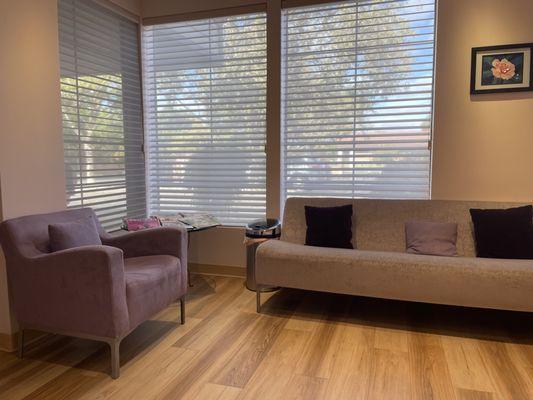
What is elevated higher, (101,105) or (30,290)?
(101,105)

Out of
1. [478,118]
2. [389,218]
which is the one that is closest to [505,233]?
[389,218]

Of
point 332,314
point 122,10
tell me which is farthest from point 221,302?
point 122,10

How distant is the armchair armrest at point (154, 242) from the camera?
2.70 m

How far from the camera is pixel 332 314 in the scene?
2957 millimetres

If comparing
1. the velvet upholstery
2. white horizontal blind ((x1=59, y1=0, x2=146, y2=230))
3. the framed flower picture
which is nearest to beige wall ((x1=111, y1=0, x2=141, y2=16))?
white horizontal blind ((x1=59, y1=0, x2=146, y2=230))

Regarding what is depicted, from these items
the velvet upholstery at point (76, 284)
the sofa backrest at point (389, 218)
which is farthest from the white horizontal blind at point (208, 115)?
the velvet upholstery at point (76, 284)

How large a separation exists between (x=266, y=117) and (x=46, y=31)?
1778 millimetres

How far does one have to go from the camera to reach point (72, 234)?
7.75ft

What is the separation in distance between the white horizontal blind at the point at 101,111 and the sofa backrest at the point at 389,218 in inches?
61.0

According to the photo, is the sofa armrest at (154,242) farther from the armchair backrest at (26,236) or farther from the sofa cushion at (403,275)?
the sofa cushion at (403,275)

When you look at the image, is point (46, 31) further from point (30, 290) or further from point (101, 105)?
point (30, 290)

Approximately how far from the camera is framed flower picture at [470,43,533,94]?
2.97 metres

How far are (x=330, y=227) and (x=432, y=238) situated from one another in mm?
743

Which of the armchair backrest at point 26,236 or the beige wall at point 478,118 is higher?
the beige wall at point 478,118
